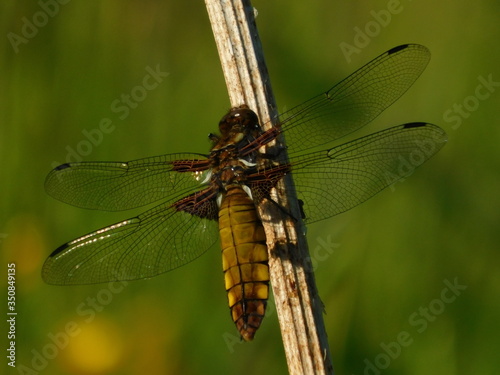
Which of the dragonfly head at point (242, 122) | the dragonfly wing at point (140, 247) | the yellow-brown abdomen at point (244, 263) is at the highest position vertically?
the dragonfly head at point (242, 122)

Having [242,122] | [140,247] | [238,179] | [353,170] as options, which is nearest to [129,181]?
[140,247]

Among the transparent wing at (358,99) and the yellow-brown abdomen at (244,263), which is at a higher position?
the transparent wing at (358,99)

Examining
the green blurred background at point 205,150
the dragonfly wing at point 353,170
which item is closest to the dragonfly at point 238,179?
the dragonfly wing at point 353,170

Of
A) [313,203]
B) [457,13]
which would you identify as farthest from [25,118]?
[457,13]

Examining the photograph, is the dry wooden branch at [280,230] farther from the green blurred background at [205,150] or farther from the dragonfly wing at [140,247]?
Answer: the green blurred background at [205,150]

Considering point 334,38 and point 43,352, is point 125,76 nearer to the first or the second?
point 334,38

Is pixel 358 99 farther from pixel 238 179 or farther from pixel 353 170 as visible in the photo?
pixel 238 179
